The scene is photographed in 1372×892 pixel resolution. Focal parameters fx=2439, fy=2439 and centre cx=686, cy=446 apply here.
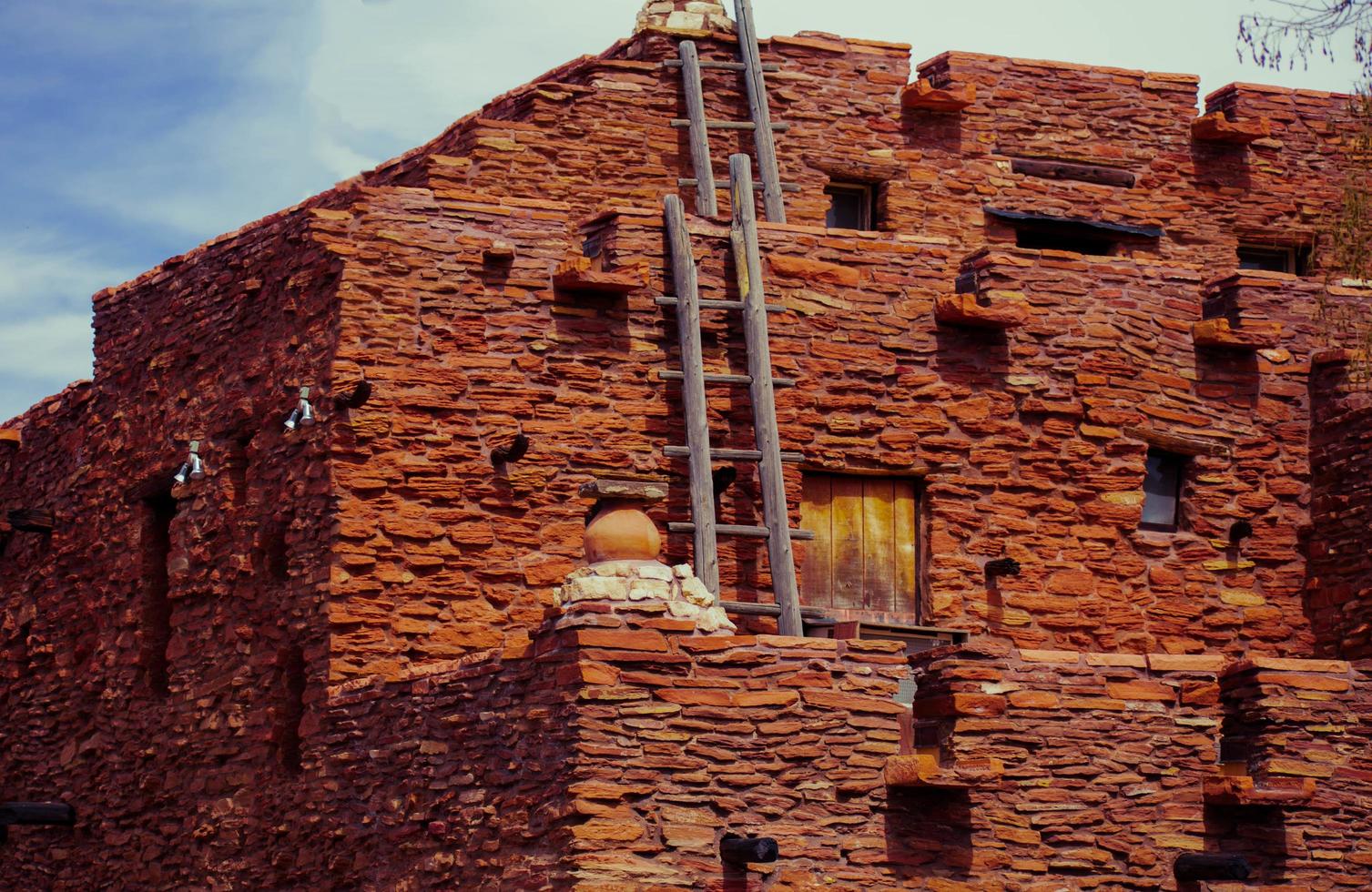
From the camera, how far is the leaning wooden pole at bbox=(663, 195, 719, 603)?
1906cm

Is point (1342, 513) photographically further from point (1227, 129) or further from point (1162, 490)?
point (1227, 129)

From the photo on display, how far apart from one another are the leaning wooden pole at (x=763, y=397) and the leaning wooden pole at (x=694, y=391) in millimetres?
407

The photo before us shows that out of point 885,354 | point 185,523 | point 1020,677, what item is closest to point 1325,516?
point 885,354

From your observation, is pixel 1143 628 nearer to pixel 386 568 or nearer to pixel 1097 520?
pixel 1097 520

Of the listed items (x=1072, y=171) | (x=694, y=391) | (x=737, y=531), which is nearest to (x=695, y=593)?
(x=737, y=531)

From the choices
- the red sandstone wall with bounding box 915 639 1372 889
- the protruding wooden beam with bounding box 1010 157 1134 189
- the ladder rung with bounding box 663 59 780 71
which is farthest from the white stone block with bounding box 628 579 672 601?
the protruding wooden beam with bounding box 1010 157 1134 189

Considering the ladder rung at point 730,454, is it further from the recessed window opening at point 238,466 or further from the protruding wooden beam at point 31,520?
the protruding wooden beam at point 31,520

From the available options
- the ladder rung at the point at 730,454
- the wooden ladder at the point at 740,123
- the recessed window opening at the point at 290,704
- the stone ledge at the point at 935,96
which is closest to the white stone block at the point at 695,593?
the ladder rung at the point at 730,454

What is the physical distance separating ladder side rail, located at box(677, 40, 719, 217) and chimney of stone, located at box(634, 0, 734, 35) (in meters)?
0.21

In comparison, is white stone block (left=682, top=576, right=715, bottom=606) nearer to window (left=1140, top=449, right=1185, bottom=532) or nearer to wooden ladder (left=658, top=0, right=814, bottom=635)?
wooden ladder (left=658, top=0, right=814, bottom=635)

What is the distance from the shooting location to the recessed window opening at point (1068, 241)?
23.6 meters

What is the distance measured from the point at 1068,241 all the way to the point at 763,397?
5261 mm

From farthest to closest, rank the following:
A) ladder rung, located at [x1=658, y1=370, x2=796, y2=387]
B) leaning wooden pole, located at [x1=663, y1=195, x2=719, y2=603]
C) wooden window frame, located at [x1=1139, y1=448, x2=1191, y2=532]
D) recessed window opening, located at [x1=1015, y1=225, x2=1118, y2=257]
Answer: recessed window opening, located at [x1=1015, y1=225, x2=1118, y2=257]
wooden window frame, located at [x1=1139, y1=448, x2=1191, y2=532]
ladder rung, located at [x1=658, y1=370, x2=796, y2=387]
leaning wooden pole, located at [x1=663, y1=195, x2=719, y2=603]

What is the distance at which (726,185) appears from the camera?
876 inches
